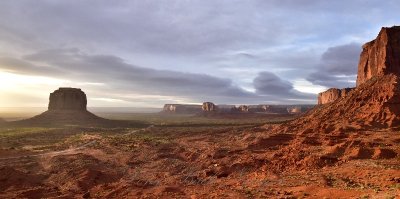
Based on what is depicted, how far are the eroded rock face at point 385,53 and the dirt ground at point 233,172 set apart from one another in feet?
65.9

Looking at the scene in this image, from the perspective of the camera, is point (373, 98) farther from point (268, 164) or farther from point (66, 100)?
point (66, 100)

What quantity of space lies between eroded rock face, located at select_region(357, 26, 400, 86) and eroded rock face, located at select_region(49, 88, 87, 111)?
119770mm

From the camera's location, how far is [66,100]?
15412 cm

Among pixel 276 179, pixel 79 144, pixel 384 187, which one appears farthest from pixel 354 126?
pixel 79 144

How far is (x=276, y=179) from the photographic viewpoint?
95.6 feet

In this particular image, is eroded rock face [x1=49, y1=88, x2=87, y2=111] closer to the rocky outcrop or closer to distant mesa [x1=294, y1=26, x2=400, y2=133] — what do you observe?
the rocky outcrop

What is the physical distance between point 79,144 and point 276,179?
47.6m

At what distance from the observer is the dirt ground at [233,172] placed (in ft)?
84.9

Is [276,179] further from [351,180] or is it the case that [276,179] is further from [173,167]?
[173,167]

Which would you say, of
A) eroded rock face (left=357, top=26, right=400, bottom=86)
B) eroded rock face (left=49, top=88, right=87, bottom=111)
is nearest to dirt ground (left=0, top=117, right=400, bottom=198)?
eroded rock face (left=357, top=26, right=400, bottom=86)

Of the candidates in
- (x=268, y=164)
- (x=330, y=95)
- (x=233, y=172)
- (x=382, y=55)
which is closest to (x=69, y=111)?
(x=330, y=95)

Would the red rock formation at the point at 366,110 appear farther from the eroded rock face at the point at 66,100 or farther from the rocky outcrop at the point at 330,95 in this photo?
the eroded rock face at the point at 66,100

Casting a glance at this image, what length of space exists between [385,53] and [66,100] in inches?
4960

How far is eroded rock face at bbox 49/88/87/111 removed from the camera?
504ft
